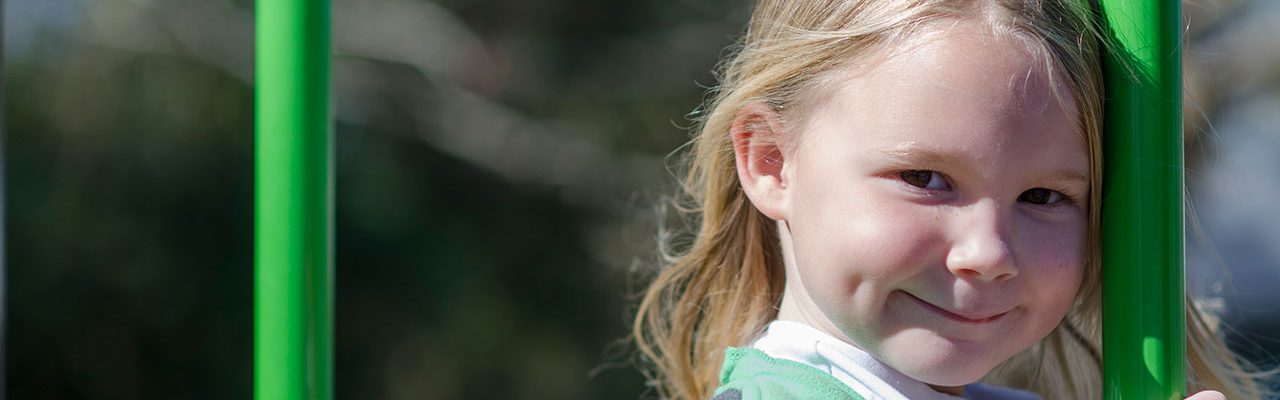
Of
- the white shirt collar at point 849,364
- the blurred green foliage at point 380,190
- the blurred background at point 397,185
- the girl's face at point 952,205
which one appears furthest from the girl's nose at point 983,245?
the blurred green foliage at point 380,190

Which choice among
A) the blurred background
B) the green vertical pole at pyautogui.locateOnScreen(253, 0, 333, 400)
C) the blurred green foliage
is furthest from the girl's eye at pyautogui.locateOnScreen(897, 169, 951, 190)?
the blurred green foliage

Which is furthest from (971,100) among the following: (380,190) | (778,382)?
(380,190)

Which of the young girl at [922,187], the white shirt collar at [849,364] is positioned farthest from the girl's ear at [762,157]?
the white shirt collar at [849,364]

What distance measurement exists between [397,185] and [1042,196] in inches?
159

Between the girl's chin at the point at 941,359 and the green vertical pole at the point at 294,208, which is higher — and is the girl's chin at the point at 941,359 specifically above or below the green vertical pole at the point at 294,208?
below

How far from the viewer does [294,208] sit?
86 centimetres

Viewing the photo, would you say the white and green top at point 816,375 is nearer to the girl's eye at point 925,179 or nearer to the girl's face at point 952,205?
the girl's face at point 952,205

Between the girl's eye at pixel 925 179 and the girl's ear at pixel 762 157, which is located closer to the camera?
the girl's eye at pixel 925 179

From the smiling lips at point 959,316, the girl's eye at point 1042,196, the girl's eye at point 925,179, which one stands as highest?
the girl's eye at point 925,179

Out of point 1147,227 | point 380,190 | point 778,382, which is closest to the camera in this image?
point 1147,227

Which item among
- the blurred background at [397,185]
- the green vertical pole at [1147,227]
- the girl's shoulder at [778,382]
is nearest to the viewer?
the green vertical pole at [1147,227]

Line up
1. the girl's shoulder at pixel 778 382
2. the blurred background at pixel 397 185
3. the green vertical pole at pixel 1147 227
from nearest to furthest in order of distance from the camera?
the green vertical pole at pixel 1147 227 < the girl's shoulder at pixel 778 382 < the blurred background at pixel 397 185

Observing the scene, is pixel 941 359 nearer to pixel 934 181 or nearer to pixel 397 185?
pixel 934 181

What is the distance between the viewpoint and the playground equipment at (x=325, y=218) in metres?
0.86
